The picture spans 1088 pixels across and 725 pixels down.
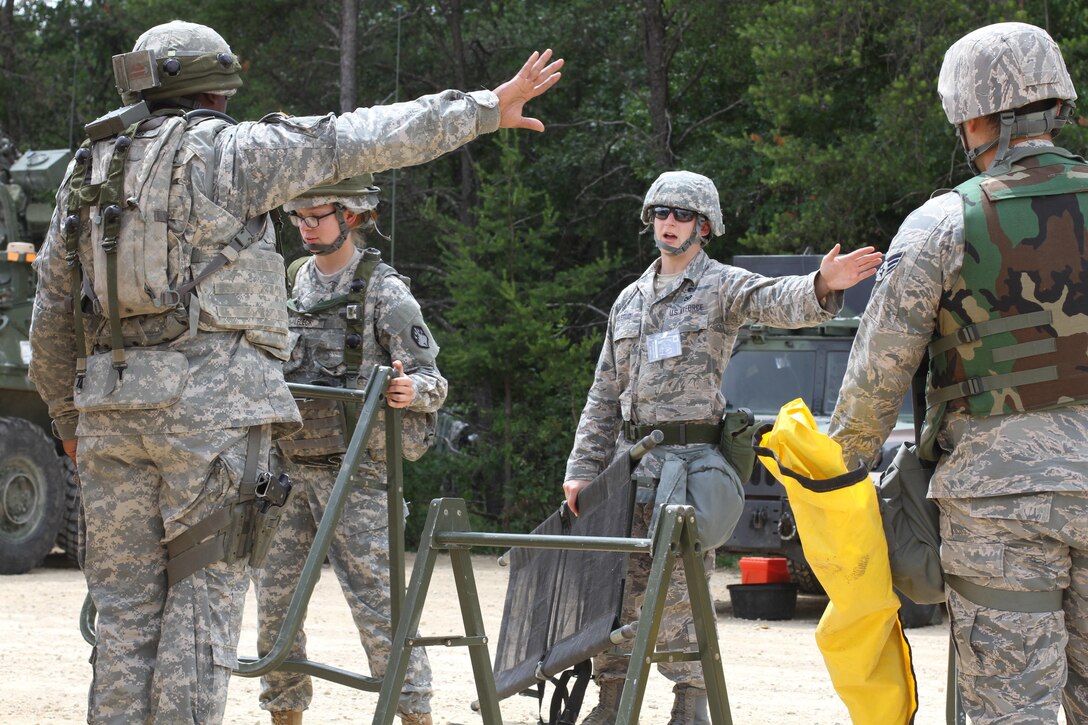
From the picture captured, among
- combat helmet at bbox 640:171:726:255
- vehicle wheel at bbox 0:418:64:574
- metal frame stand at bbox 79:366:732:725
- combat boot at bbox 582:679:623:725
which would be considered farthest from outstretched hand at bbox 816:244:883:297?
vehicle wheel at bbox 0:418:64:574

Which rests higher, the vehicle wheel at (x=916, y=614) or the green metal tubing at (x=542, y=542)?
the green metal tubing at (x=542, y=542)

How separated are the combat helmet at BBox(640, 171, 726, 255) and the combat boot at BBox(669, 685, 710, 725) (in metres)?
1.77

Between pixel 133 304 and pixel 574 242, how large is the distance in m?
15.1

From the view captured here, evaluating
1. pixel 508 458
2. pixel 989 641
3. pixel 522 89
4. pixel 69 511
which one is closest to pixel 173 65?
pixel 522 89

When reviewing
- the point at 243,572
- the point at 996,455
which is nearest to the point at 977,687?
the point at 996,455

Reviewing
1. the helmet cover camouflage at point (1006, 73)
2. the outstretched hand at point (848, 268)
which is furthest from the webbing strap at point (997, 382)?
the outstretched hand at point (848, 268)

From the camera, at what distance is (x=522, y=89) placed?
4.35 metres

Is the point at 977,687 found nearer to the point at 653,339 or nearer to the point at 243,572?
the point at 243,572

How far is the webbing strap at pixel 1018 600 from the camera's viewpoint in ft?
11.5

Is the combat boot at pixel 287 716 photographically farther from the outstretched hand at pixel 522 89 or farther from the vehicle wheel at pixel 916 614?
the vehicle wheel at pixel 916 614

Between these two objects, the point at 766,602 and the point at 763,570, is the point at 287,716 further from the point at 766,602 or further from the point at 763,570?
the point at 763,570

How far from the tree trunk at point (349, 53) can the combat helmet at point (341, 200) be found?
1132cm

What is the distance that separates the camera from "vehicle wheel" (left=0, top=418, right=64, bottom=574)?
12.1 meters

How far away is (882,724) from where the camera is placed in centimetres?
376
